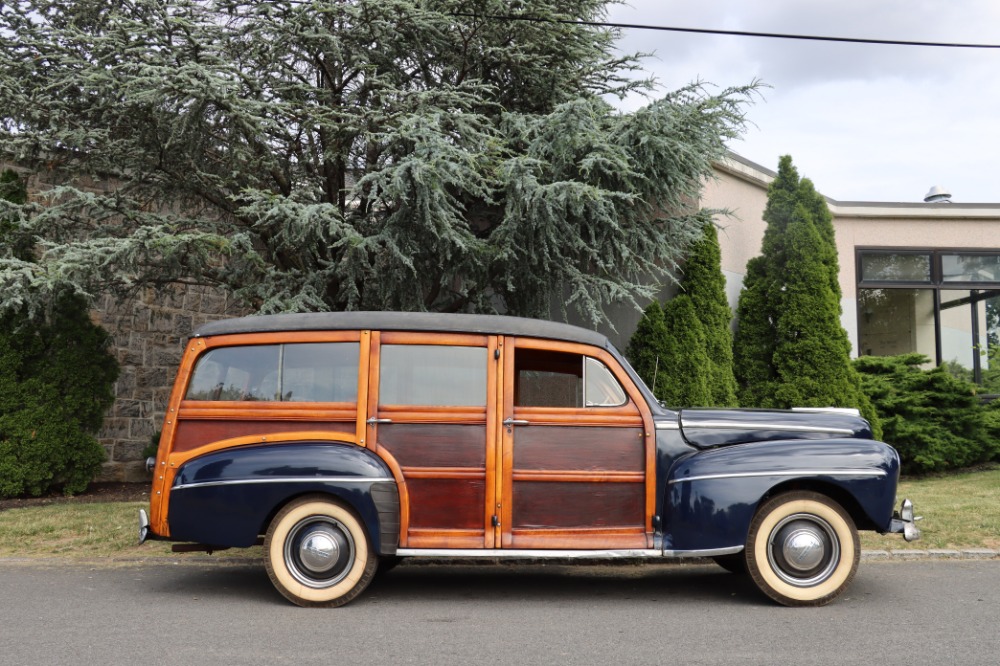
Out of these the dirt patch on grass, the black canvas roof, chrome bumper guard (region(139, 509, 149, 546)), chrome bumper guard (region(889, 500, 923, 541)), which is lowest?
the dirt patch on grass

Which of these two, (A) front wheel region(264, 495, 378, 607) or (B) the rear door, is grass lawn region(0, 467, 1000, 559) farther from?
(B) the rear door

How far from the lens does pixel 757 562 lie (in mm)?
5605

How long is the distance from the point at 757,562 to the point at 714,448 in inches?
30.7

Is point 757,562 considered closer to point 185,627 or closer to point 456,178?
point 185,627

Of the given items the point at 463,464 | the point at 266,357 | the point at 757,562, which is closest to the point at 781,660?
the point at 757,562

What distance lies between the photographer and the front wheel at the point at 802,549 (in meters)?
5.60

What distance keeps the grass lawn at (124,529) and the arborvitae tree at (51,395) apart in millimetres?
725

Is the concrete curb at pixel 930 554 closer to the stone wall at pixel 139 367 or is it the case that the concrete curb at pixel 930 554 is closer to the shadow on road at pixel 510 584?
the shadow on road at pixel 510 584

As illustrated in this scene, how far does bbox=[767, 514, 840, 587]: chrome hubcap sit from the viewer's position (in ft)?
18.5

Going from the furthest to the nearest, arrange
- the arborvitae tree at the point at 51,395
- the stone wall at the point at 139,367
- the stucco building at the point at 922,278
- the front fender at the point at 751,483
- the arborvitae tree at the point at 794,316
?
the stucco building at the point at 922,278, the stone wall at the point at 139,367, the arborvitae tree at the point at 794,316, the arborvitae tree at the point at 51,395, the front fender at the point at 751,483

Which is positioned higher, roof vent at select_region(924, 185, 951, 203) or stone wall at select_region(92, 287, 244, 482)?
roof vent at select_region(924, 185, 951, 203)

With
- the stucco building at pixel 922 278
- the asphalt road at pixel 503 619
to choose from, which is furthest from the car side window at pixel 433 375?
the stucco building at pixel 922 278

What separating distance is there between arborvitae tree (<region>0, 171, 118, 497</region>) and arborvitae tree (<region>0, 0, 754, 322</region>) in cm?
138

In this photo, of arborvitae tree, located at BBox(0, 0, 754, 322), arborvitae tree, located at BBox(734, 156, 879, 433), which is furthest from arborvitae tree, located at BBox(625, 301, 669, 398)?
arborvitae tree, located at BBox(734, 156, 879, 433)
